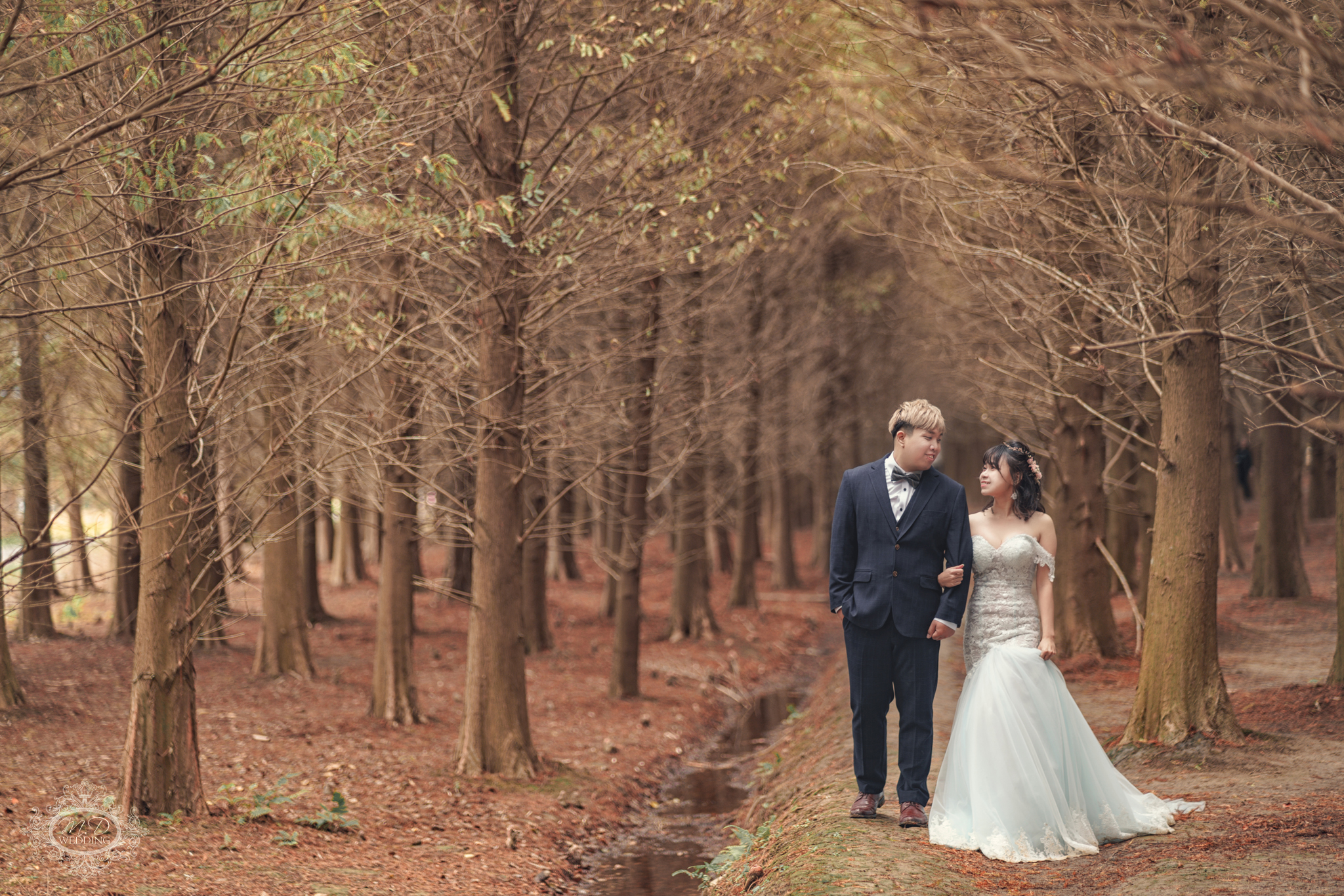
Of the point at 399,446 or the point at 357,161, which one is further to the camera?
the point at 399,446

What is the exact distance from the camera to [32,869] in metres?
5.78

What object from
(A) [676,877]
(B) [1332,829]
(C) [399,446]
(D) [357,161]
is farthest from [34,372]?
(B) [1332,829]

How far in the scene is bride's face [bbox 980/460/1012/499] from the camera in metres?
5.85

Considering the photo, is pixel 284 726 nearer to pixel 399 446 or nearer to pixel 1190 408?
Result: pixel 399 446

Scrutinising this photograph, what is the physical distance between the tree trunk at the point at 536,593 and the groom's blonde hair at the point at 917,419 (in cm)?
1129

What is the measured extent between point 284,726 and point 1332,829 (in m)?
9.85

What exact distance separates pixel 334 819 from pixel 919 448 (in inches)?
201

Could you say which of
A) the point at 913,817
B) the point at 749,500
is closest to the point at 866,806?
the point at 913,817

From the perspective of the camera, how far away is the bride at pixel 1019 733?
212 inches

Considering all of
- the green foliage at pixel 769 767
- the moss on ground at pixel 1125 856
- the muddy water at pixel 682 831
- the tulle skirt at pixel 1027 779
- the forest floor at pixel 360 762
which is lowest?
the muddy water at pixel 682 831

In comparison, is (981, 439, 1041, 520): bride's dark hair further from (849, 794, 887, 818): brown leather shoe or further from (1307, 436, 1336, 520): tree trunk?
(1307, 436, 1336, 520): tree trunk

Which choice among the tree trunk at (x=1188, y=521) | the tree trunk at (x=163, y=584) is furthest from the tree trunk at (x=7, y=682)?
the tree trunk at (x=1188, y=521)

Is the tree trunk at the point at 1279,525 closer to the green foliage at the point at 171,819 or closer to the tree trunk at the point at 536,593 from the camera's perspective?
the tree trunk at the point at 536,593

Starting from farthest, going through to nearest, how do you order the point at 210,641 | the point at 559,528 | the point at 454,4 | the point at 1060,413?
the point at 210,641 → the point at 1060,413 → the point at 559,528 → the point at 454,4
